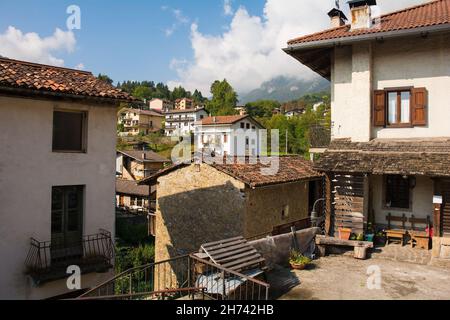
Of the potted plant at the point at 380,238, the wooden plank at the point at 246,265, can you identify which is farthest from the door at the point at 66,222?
the potted plant at the point at 380,238

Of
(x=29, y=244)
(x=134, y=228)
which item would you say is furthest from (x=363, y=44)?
(x=134, y=228)

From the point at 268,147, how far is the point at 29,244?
55695 millimetres

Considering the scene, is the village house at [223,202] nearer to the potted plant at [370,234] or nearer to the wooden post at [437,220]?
the potted plant at [370,234]

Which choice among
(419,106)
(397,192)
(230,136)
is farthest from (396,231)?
(230,136)

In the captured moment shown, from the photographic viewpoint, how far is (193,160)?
60.4 feet

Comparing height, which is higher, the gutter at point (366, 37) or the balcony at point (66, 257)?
the gutter at point (366, 37)

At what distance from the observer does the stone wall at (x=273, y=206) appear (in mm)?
16500

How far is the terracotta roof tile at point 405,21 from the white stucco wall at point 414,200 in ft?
17.8

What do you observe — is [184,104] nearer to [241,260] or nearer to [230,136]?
[230,136]

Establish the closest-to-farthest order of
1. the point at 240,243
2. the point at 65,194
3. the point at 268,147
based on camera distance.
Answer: the point at 240,243 → the point at 65,194 → the point at 268,147

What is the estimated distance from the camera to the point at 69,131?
11.6 m

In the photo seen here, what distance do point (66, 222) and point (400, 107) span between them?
40.5 ft

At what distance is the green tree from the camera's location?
94.4 meters
